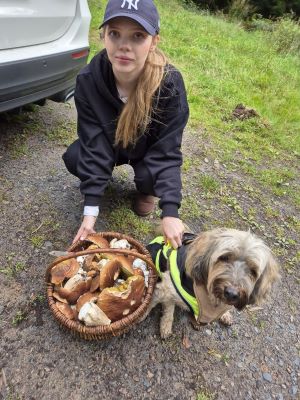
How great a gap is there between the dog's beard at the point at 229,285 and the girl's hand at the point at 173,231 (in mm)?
443

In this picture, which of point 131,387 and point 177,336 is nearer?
point 131,387

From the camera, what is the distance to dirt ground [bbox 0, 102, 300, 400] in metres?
2.37

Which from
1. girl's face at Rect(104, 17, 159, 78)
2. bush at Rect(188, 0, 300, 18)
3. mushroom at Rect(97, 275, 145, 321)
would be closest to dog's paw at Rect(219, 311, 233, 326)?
mushroom at Rect(97, 275, 145, 321)

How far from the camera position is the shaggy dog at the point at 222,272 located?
219cm

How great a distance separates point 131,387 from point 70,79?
2871mm

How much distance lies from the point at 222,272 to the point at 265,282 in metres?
0.28

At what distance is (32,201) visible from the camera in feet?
11.3

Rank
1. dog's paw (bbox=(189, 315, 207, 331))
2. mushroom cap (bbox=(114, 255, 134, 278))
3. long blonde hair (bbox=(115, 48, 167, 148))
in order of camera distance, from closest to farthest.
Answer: mushroom cap (bbox=(114, 255, 134, 278)) → long blonde hair (bbox=(115, 48, 167, 148)) → dog's paw (bbox=(189, 315, 207, 331))

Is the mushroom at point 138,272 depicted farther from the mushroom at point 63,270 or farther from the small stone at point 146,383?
the small stone at point 146,383

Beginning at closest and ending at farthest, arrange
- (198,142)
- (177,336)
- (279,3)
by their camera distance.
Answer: (177,336) < (198,142) < (279,3)

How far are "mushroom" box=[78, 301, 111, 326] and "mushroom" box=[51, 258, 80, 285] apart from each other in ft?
0.96

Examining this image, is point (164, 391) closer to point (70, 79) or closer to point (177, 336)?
point (177, 336)

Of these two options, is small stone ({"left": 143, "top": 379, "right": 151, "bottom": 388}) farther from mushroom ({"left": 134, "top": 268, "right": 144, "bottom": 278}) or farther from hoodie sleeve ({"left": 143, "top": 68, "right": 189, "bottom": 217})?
hoodie sleeve ({"left": 143, "top": 68, "right": 189, "bottom": 217})

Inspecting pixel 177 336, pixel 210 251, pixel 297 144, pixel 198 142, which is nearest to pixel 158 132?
pixel 210 251
